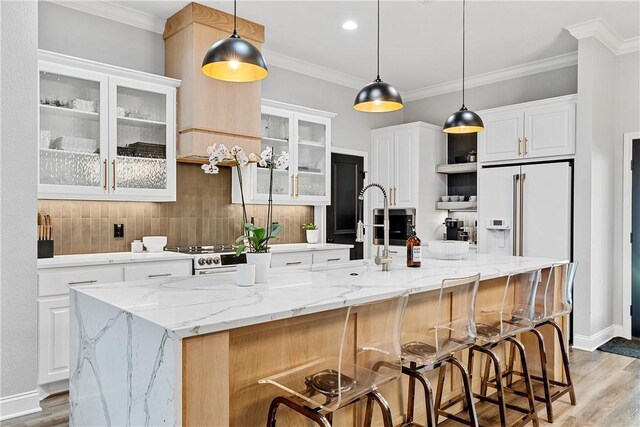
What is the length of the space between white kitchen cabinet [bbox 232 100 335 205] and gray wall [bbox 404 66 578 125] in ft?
5.78

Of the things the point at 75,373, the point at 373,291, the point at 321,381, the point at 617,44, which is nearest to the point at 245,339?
the point at 321,381

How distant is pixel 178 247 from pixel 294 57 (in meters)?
2.49

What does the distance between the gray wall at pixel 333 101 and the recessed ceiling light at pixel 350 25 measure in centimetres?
112

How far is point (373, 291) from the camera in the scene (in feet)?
6.93

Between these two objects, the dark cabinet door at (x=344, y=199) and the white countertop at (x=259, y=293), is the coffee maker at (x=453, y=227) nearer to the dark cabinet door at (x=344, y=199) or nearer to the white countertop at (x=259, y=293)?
the dark cabinet door at (x=344, y=199)

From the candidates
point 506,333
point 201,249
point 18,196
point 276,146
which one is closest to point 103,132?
point 18,196

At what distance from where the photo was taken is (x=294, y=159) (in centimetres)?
499

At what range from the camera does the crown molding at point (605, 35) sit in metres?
4.23

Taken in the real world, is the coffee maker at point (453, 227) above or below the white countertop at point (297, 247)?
above

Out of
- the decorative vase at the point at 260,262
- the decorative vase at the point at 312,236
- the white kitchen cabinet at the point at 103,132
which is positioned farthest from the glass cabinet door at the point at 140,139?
the decorative vase at the point at 260,262

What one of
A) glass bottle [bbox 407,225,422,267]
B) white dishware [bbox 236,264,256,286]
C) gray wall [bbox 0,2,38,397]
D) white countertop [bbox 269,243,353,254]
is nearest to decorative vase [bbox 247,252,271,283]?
white dishware [bbox 236,264,256,286]

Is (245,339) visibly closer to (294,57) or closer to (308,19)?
(308,19)

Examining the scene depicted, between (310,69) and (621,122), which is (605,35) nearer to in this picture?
(621,122)

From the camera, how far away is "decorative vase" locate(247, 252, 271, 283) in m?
2.27
